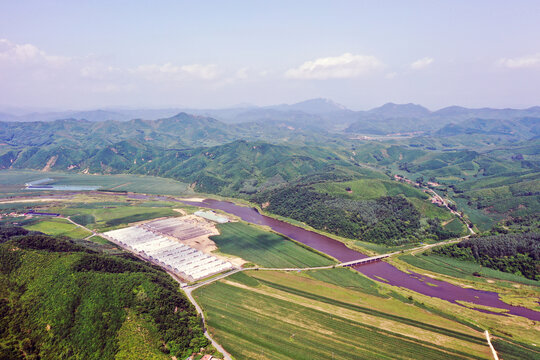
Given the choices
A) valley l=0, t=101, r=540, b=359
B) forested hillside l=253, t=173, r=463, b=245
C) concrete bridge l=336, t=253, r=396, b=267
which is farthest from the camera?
forested hillside l=253, t=173, r=463, b=245

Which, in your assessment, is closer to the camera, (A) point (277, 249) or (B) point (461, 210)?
(A) point (277, 249)

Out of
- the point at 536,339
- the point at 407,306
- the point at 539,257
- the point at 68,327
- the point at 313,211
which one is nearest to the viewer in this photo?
the point at 68,327

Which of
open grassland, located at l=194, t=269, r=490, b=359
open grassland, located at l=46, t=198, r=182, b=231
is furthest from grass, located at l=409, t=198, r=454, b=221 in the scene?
open grassland, located at l=46, t=198, r=182, b=231

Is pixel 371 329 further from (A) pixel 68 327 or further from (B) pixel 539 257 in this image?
(B) pixel 539 257

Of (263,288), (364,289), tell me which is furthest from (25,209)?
(364,289)

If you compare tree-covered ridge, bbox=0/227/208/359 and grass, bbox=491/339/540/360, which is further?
grass, bbox=491/339/540/360

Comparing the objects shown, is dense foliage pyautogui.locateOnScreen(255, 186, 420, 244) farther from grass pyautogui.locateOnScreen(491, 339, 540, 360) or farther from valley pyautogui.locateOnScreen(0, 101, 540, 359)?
grass pyautogui.locateOnScreen(491, 339, 540, 360)
